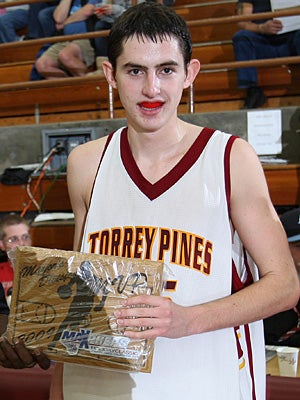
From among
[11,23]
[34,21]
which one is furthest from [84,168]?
[11,23]

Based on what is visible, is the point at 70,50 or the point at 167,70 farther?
the point at 70,50

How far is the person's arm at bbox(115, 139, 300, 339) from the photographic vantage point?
46.2 inches

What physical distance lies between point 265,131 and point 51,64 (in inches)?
85.0

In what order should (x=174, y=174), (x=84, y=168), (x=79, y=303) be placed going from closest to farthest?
1. (x=79, y=303)
2. (x=174, y=174)
3. (x=84, y=168)

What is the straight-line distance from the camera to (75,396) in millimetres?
1412

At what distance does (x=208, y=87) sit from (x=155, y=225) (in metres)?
4.36

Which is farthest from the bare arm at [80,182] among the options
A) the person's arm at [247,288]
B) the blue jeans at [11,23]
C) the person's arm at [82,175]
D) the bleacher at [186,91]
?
the blue jeans at [11,23]

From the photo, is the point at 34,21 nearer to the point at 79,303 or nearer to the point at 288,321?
the point at 288,321

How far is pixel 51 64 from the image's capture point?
5812 millimetres

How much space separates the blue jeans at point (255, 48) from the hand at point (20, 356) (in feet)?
13.8

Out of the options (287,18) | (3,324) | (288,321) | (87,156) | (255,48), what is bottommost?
(288,321)

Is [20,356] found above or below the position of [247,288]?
below

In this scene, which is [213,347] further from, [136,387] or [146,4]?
[146,4]

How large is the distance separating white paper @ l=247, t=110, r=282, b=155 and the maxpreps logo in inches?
150
